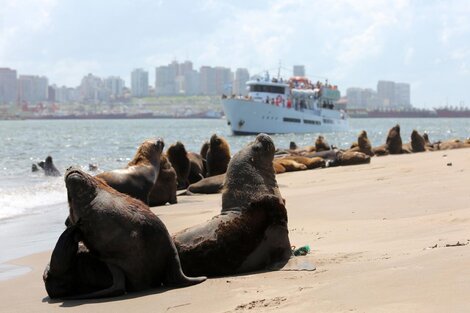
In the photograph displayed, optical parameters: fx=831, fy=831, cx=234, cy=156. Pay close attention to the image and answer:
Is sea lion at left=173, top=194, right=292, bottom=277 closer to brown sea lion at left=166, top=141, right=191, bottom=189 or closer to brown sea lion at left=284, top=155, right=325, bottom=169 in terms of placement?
brown sea lion at left=166, top=141, right=191, bottom=189

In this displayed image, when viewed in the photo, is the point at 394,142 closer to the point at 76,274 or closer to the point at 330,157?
the point at 330,157

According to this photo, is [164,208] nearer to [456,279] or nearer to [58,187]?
[58,187]

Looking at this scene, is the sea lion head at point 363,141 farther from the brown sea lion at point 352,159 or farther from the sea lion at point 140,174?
the sea lion at point 140,174

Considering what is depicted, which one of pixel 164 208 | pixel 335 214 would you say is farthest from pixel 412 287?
pixel 164 208

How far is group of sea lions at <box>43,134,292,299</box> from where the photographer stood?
6266 mm

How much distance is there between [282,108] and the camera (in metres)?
66.6

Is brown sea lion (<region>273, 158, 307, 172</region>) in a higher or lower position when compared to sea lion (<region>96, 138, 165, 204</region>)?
lower

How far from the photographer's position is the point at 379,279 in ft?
17.0

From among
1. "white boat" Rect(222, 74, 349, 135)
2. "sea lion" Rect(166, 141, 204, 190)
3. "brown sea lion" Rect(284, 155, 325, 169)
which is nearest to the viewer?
"sea lion" Rect(166, 141, 204, 190)

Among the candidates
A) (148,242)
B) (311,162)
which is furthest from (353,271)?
(311,162)

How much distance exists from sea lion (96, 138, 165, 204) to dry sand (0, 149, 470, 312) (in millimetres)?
648

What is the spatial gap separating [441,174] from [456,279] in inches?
346

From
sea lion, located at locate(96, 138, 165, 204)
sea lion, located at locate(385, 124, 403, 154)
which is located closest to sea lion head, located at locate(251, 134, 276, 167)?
sea lion, located at locate(96, 138, 165, 204)

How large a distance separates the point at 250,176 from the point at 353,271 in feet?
5.56
